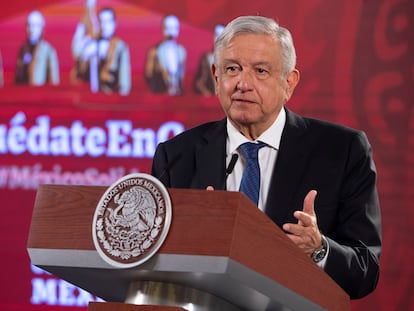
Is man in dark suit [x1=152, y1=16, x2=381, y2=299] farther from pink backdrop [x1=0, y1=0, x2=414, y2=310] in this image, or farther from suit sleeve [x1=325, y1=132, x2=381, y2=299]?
pink backdrop [x1=0, y1=0, x2=414, y2=310]

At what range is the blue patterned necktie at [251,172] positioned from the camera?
231 centimetres

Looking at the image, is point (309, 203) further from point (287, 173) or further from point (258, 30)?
point (258, 30)

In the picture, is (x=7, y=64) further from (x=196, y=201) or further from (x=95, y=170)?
(x=196, y=201)

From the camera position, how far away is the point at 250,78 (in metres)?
2.35

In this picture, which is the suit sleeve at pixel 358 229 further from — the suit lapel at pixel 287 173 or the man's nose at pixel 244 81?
the man's nose at pixel 244 81

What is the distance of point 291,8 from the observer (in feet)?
13.4

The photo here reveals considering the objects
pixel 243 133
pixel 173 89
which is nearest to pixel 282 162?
pixel 243 133

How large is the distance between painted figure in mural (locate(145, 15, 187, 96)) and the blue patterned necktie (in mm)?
1706

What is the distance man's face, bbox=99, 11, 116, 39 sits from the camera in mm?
4141

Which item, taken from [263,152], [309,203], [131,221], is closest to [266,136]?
[263,152]

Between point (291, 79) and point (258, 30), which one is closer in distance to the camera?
point (258, 30)

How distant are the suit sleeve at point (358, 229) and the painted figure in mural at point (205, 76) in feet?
5.59

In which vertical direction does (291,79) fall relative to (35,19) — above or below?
below

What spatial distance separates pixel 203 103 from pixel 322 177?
5.93 ft
